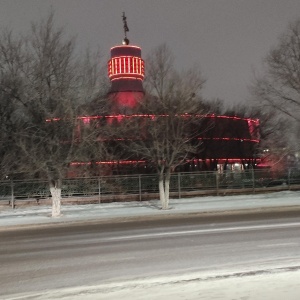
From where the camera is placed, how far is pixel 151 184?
86.0ft

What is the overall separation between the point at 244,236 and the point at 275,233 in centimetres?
96

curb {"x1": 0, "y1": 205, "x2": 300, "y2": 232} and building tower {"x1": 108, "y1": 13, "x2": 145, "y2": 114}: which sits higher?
building tower {"x1": 108, "y1": 13, "x2": 145, "y2": 114}

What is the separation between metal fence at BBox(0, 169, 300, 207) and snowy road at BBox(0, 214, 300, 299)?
32.4ft

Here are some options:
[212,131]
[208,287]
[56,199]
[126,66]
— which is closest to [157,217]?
[56,199]

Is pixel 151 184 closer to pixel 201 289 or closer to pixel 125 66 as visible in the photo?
pixel 125 66

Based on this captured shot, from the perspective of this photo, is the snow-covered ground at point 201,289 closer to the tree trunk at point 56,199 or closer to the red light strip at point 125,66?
the tree trunk at point 56,199

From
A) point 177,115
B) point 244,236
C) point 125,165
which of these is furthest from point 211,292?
point 125,165

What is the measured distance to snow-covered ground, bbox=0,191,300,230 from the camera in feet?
61.0

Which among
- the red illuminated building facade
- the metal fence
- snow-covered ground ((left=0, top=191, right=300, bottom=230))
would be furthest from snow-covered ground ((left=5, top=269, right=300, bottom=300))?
the red illuminated building facade

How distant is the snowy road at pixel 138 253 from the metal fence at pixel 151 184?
988 cm

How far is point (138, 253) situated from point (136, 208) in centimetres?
1238

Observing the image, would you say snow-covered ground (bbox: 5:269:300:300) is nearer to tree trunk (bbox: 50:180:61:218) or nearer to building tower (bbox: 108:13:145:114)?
tree trunk (bbox: 50:180:61:218)

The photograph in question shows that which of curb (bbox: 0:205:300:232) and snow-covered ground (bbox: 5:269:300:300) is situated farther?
curb (bbox: 0:205:300:232)

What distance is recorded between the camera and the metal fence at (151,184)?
2411 cm
